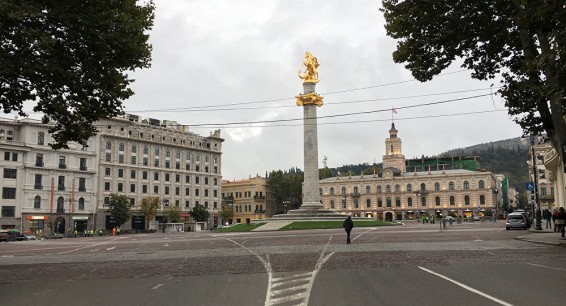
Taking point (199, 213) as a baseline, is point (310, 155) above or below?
above

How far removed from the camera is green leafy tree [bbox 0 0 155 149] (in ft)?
43.0

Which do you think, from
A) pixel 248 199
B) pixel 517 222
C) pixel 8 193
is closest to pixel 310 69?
pixel 517 222

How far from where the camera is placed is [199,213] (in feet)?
304

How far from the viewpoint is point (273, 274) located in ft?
42.4

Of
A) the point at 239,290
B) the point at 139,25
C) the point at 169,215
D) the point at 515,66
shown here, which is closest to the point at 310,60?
the point at 169,215

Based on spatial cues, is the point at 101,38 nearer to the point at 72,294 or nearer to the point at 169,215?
the point at 72,294

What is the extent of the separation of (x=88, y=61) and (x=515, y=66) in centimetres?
1817

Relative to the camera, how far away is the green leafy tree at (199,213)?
92.3 m

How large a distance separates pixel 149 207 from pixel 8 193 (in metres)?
21.7

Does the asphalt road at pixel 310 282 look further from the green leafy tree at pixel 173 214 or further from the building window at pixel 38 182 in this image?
the green leafy tree at pixel 173 214

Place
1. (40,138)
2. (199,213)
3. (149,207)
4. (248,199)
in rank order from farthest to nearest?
(248,199), (199,213), (149,207), (40,138)

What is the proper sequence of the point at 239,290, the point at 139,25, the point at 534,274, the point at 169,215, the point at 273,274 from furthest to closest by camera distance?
the point at 169,215
the point at 139,25
the point at 273,274
the point at 534,274
the point at 239,290

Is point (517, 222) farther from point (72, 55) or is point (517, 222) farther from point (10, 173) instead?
point (10, 173)

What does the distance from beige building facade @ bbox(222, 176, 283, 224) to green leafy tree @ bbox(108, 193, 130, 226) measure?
42.7 m
